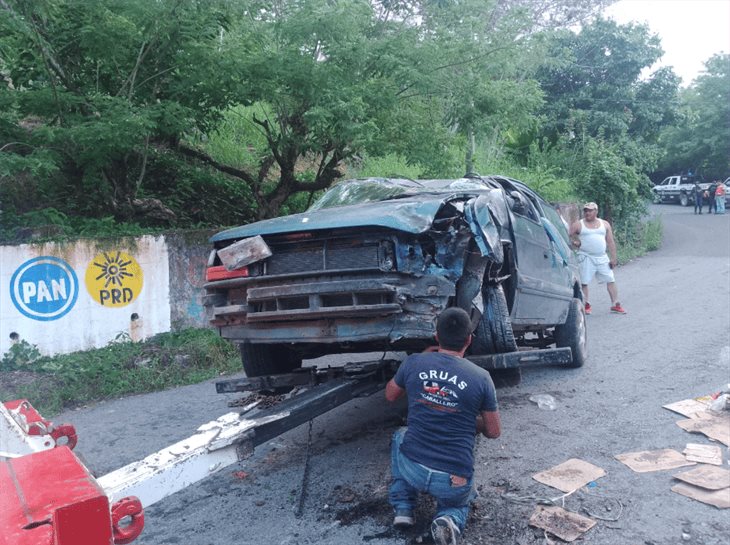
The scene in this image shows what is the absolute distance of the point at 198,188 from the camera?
11125 mm

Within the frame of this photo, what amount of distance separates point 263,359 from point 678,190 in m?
35.2

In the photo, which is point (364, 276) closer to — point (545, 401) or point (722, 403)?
point (545, 401)

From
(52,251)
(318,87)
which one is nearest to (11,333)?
(52,251)

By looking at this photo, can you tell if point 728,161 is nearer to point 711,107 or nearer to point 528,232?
point 711,107

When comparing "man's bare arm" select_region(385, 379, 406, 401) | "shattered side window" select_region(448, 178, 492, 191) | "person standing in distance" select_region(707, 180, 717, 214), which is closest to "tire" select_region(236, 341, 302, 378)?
"man's bare arm" select_region(385, 379, 406, 401)

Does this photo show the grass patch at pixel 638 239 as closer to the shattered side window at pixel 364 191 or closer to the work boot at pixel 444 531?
the shattered side window at pixel 364 191

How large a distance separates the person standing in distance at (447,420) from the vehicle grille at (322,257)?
2.59 ft

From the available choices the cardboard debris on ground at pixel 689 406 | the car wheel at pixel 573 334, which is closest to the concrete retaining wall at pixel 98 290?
the car wheel at pixel 573 334

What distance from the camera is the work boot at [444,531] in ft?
10.7

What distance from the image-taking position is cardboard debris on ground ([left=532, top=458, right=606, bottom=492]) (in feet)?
13.6

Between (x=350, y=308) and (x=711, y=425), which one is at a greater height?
(x=350, y=308)

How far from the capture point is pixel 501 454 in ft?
15.5

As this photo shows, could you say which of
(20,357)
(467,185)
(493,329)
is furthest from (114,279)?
(493,329)

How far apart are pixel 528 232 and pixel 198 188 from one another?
6.89m
